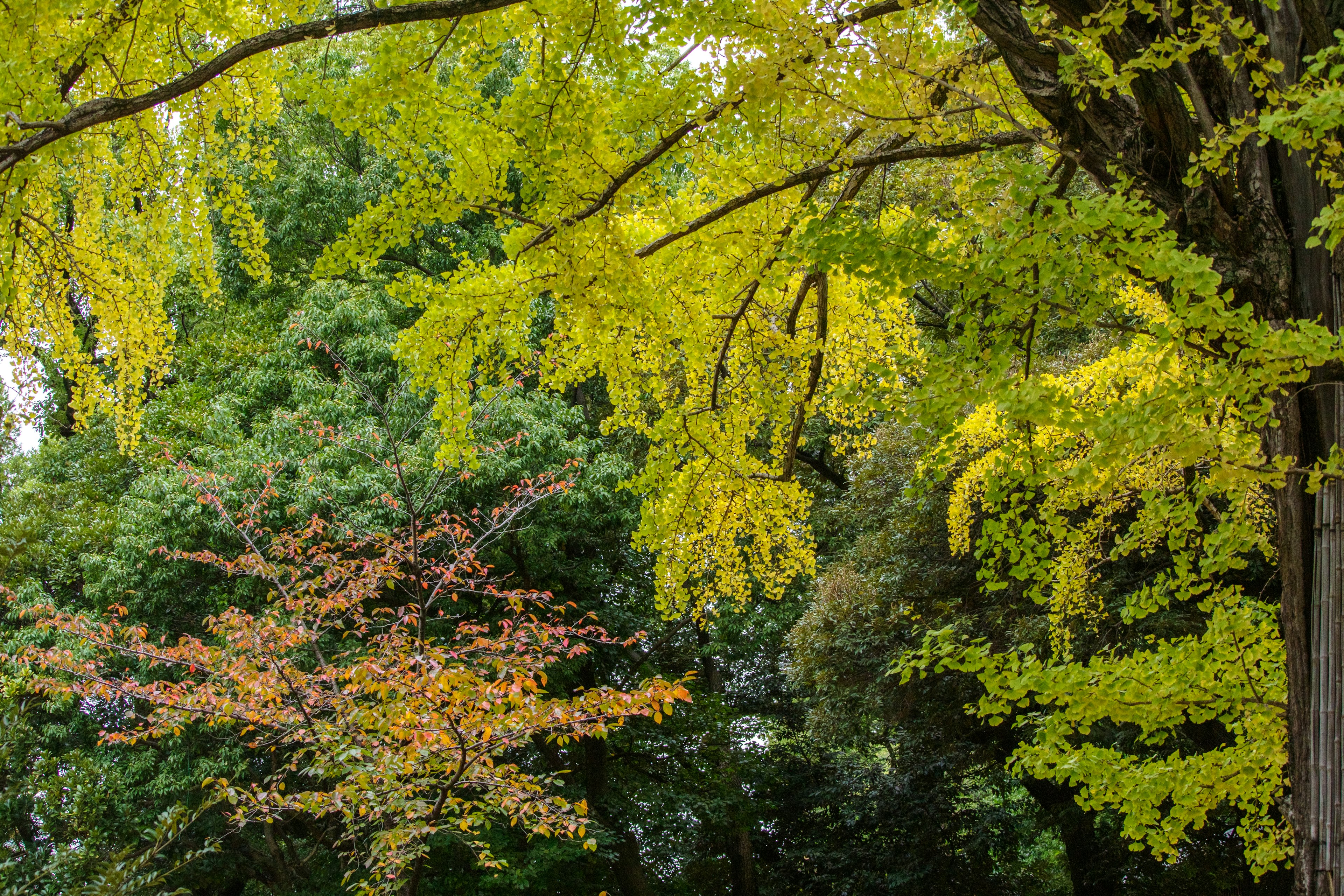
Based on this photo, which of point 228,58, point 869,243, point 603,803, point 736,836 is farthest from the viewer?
point 736,836

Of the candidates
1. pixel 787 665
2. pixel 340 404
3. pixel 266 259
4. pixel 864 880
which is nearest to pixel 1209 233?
pixel 266 259

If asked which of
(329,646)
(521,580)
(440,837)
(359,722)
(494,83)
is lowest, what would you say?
(440,837)

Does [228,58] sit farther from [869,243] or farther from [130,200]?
[130,200]

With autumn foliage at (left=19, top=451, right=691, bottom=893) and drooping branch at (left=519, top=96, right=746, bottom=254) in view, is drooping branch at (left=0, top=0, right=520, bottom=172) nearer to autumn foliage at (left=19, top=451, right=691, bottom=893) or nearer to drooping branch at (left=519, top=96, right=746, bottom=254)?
drooping branch at (left=519, top=96, right=746, bottom=254)

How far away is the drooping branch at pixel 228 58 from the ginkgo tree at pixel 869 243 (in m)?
0.01

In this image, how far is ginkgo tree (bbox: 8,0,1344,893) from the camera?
2.44 meters

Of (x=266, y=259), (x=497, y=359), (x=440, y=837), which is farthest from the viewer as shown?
(x=440, y=837)

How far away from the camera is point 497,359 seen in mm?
4078

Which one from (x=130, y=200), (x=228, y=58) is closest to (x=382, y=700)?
(x=130, y=200)

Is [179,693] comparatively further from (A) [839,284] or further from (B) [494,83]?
(B) [494,83]

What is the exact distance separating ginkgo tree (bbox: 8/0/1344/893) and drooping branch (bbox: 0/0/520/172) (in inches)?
0.4

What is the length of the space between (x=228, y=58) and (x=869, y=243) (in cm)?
189

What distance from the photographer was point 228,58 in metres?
2.86

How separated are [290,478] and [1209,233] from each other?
7603mm
